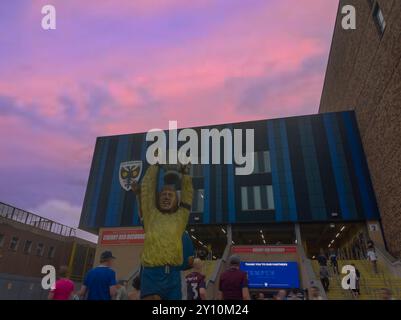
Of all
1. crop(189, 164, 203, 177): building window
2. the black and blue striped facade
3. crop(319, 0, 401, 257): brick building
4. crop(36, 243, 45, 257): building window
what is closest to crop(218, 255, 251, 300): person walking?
crop(319, 0, 401, 257): brick building

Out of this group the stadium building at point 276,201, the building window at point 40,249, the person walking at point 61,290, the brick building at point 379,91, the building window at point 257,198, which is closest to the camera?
the person walking at point 61,290

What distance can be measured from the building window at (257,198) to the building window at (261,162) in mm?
1727

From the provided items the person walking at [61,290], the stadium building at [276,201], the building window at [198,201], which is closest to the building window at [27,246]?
the stadium building at [276,201]

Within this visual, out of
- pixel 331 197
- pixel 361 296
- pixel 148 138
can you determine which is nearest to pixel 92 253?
pixel 148 138

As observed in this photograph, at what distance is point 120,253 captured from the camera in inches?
1144

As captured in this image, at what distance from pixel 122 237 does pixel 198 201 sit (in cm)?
828

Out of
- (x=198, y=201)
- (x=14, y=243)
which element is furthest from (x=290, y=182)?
(x=14, y=243)

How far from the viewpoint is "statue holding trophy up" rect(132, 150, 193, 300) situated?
5.95m

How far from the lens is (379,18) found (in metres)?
20.9

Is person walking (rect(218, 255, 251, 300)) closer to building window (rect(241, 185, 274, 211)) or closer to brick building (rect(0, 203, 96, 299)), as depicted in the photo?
building window (rect(241, 185, 274, 211))

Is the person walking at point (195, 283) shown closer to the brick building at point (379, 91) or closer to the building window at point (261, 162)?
the brick building at point (379, 91)

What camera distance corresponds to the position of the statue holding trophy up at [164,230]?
595cm

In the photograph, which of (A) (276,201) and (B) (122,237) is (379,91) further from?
(B) (122,237)

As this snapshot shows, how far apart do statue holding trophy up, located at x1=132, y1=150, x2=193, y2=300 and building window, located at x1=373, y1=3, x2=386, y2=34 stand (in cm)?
2033
